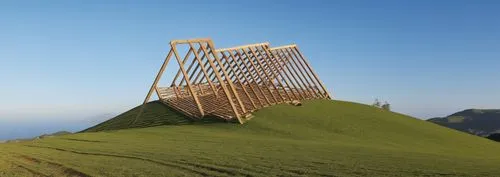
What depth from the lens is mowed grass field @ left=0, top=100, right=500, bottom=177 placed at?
19.5 metres

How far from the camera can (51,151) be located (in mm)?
26547

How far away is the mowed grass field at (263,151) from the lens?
19.5 metres

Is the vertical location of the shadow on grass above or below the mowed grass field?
above

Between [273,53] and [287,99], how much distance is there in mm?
6487

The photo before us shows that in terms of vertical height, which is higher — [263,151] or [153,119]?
[153,119]

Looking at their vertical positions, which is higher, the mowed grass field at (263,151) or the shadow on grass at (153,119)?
the shadow on grass at (153,119)

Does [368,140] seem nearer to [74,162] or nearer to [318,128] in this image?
[318,128]

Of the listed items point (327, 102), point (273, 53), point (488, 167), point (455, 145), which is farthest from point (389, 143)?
point (273, 53)

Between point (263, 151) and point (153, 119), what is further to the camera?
point (153, 119)

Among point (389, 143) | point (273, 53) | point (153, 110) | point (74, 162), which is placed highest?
point (273, 53)

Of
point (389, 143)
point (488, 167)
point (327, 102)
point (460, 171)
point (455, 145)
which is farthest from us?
point (327, 102)

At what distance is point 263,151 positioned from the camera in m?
25.4

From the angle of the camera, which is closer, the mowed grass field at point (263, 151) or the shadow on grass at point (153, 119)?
the mowed grass field at point (263, 151)

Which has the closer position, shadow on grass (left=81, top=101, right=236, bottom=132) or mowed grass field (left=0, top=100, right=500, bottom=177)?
mowed grass field (left=0, top=100, right=500, bottom=177)
